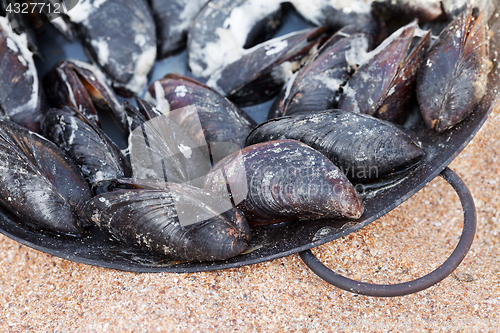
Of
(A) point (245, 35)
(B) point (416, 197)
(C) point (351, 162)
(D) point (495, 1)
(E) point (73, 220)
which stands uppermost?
(D) point (495, 1)

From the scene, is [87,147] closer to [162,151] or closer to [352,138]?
[162,151]

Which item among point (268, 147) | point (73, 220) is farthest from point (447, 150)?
point (73, 220)

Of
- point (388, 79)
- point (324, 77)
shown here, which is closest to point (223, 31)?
point (324, 77)

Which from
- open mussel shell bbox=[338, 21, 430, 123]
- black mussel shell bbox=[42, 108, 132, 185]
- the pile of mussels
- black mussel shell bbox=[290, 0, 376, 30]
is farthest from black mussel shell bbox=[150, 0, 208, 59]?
open mussel shell bbox=[338, 21, 430, 123]

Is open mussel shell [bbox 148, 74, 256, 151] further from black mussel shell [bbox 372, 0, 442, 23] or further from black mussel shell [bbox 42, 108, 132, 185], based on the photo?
black mussel shell [bbox 372, 0, 442, 23]

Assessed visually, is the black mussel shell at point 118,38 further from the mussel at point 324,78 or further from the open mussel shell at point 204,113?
the mussel at point 324,78

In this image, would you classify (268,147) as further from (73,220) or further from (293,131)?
(73,220)

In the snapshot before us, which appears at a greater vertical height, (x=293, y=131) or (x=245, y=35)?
(x=245, y=35)
